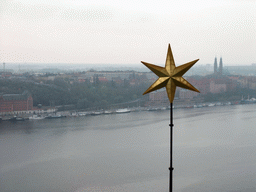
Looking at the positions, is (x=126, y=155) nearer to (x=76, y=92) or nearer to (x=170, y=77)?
(x=170, y=77)

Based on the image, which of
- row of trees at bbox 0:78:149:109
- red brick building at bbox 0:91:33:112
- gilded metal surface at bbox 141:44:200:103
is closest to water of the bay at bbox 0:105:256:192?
red brick building at bbox 0:91:33:112

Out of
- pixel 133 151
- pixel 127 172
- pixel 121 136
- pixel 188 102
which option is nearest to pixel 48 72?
pixel 188 102

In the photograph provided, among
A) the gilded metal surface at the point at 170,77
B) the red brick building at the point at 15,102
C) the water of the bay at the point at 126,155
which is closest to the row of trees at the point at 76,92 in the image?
the red brick building at the point at 15,102

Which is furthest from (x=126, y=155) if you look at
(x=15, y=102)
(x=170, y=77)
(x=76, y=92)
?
(x=76, y=92)

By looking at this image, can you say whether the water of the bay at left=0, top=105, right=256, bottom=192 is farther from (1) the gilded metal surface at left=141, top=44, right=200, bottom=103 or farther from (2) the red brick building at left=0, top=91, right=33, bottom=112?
(1) the gilded metal surface at left=141, top=44, right=200, bottom=103

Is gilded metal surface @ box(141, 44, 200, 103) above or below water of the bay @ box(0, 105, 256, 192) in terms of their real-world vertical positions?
above

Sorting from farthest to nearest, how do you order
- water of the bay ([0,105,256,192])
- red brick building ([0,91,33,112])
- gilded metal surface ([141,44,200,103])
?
red brick building ([0,91,33,112]) → water of the bay ([0,105,256,192]) → gilded metal surface ([141,44,200,103])

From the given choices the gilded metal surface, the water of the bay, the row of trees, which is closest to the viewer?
the gilded metal surface
